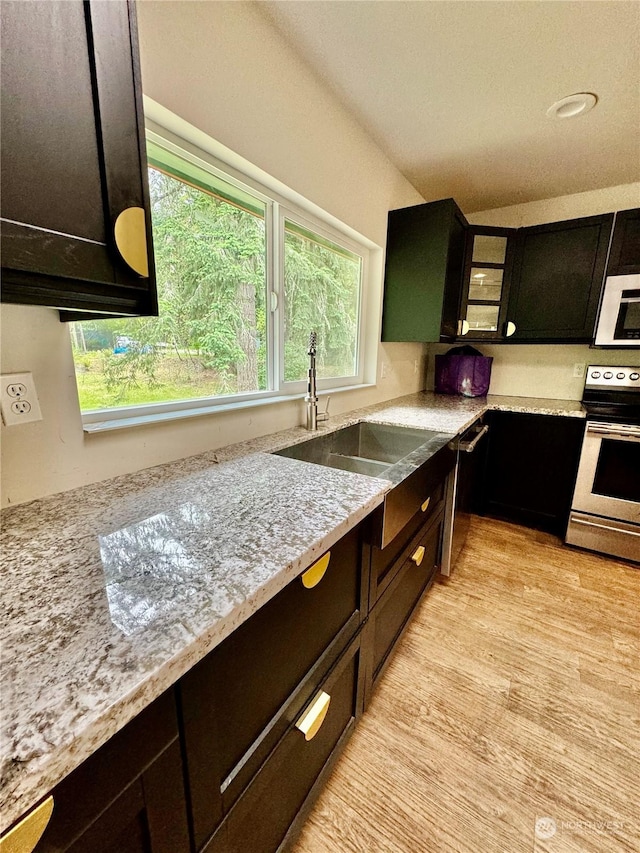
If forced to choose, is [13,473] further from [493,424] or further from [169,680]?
[493,424]

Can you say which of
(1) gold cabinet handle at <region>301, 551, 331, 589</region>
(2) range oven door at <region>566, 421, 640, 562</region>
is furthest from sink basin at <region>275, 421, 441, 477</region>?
(2) range oven door at <region>566, 421, 640, 562</region>

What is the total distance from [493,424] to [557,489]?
0.59 m

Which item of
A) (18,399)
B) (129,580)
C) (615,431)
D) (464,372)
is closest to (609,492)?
(615,431)

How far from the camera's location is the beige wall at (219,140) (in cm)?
82

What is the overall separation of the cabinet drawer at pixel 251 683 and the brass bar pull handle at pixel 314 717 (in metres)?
0.05

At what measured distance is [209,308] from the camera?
51.7 inches

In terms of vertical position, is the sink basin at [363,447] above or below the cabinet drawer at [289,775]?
above

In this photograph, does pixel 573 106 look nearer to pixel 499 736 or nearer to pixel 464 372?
pixel 464 372

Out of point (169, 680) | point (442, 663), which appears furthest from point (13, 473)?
point (442, 663)

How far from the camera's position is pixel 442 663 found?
4.62ft

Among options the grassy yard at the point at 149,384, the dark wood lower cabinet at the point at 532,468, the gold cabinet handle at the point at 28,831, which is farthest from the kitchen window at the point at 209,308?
the dark wood lower cabinet at the point at 532,468

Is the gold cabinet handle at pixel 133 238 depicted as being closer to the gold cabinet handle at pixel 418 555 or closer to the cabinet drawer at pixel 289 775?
the cabinet drawer at pixel 289 775

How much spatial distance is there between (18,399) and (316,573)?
2.59ft

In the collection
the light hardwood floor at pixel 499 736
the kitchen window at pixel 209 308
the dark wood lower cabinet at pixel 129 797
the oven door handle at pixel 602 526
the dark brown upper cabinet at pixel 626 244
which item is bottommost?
the light hardwood floor at pixel 499 736
